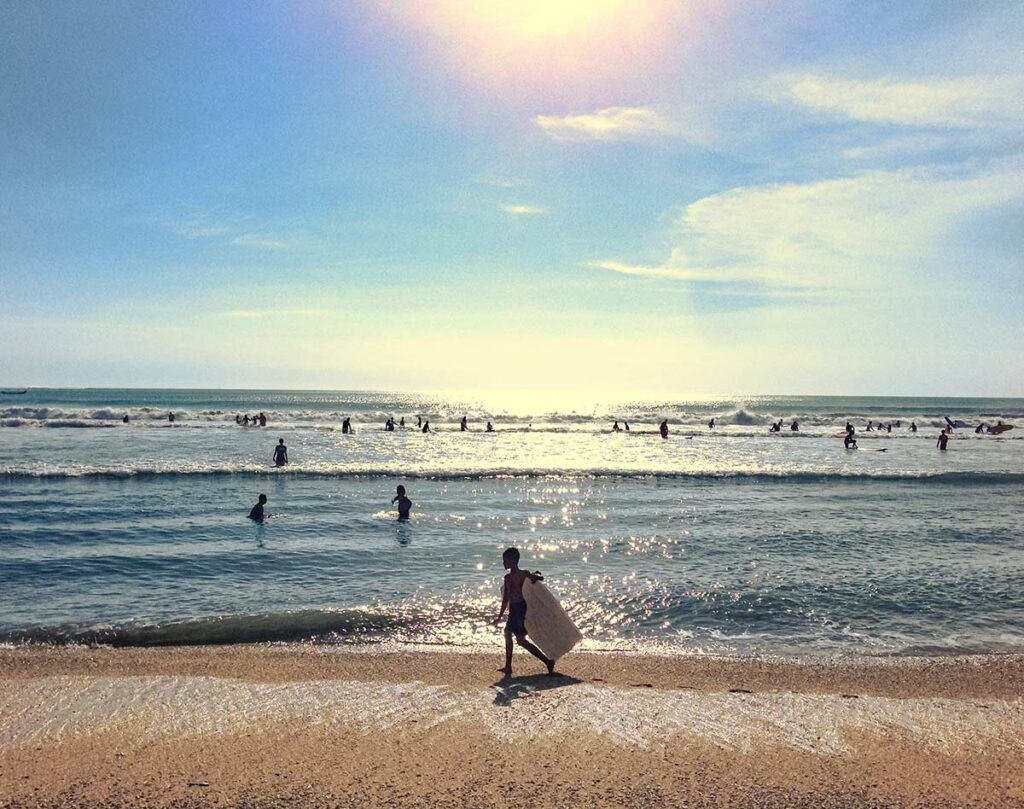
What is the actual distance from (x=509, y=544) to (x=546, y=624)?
820 cm

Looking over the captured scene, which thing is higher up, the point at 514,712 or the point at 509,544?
the point at 514,712

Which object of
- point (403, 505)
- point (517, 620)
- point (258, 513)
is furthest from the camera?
point (403, 505)

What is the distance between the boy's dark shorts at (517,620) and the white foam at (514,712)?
0.87m

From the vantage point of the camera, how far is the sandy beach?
5.84 metres

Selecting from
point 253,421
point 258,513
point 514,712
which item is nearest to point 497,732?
point 514,712

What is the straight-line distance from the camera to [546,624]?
30.4ft

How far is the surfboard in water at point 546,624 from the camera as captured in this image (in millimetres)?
9211

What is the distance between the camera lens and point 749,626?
37.6 ft

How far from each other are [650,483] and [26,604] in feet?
73.7

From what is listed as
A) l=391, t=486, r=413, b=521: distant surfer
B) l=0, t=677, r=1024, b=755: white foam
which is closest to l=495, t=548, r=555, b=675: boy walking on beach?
l=0, t=677, r=1024, b=755: white foam

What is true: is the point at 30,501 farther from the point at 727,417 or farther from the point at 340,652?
the point at 727,417

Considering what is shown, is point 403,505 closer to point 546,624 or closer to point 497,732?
point 546,624

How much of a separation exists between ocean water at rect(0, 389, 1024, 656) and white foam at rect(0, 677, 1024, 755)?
93.5 inches

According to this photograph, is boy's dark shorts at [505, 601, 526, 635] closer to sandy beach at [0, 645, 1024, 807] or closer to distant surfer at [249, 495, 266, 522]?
sandy beach at [0, 645, 1024, 807]
